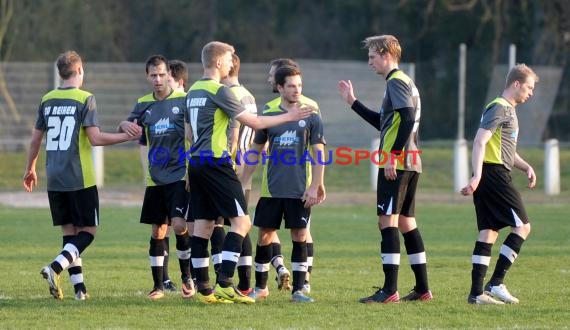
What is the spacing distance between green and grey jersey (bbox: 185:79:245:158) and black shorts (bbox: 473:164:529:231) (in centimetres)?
204

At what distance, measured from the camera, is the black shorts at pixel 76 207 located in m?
9.07

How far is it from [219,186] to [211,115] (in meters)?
0.57

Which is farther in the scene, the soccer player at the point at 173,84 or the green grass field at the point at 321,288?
the soccer player at the point at 173,84

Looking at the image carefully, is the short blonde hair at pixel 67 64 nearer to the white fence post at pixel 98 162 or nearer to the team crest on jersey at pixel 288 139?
the team crest on jersey at pixel 288 139

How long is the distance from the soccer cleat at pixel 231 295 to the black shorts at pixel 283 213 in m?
0.66

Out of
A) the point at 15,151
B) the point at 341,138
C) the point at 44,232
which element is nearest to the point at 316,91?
the point at 341,138

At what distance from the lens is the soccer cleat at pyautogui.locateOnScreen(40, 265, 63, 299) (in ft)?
28.6

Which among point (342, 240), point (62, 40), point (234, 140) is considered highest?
point (62, 40)

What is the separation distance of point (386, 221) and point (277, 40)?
3373cm

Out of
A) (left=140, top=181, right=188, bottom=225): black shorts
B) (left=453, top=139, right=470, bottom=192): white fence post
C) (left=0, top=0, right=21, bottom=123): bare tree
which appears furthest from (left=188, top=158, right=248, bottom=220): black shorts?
(left=0, top=0, right=21, bottom=123): bare tree

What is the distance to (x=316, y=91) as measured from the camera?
26.7 m

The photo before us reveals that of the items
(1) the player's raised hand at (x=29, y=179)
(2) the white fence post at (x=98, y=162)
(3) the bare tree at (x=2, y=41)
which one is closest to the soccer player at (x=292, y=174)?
(1) the player's raised hand at (x=29, y=179)

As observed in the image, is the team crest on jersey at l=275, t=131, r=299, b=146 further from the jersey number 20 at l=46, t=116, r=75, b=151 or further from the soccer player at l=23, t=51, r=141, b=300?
the jersey number 20 at l=46, t=116, r=75, b=151

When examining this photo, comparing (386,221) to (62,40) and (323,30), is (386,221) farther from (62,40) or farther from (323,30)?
(323,30)
